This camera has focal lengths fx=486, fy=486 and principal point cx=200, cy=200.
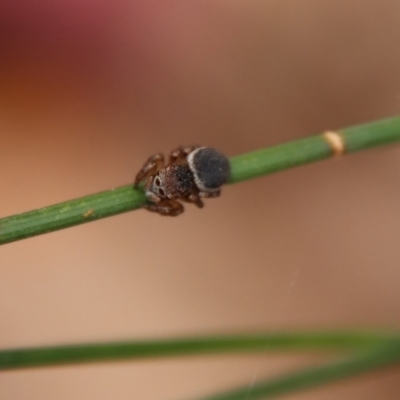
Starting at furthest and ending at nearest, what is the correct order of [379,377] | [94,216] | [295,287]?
[295,287], [379,377], [94,216]

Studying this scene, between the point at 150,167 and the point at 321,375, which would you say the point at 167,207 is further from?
the point at 321,375

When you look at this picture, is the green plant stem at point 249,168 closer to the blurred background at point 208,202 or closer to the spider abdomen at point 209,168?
the spider abdomen at point 209,168

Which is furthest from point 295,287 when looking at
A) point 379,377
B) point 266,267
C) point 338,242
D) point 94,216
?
point 94,216

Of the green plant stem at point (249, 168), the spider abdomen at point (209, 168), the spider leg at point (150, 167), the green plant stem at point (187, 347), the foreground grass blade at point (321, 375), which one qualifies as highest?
the spider leg at point (150, 167)

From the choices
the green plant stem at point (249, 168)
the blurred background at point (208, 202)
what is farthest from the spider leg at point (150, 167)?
the blurred background at point (208, 202)

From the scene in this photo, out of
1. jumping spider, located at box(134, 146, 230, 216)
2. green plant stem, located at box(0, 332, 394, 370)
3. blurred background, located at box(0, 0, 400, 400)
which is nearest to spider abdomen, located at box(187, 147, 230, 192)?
jumping spider, located at box(134, 146, 230, 216)

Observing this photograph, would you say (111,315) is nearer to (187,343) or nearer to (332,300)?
(332,300)

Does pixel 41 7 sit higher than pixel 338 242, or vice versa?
pixel 41 7
